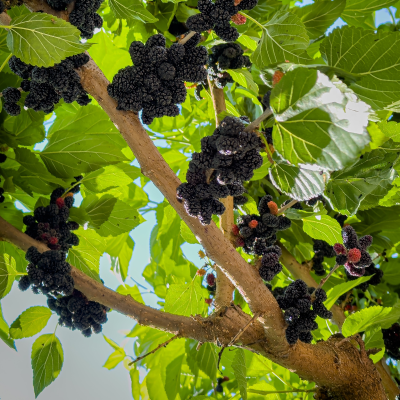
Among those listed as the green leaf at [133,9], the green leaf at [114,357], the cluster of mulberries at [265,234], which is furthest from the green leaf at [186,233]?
the green leaf at [114,357]

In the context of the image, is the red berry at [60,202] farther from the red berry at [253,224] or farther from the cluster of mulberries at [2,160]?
the red berry at [253,224]

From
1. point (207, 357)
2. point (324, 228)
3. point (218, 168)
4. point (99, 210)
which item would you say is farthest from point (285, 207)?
point (207, 357)

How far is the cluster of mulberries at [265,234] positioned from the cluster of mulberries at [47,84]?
43cm

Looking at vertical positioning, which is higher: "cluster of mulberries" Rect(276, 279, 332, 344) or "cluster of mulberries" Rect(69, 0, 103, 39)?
"cluster of mulberries" Rect(69, 0, 103, 39)

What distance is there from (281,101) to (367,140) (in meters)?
0.11

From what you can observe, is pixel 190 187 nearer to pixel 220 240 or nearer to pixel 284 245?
pixel 220 240

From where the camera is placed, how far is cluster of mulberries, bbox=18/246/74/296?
2.43 feet

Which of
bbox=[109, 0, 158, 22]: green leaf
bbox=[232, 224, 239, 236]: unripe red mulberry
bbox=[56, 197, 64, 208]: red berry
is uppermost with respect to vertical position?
bbox=[109, 0, 158, 22]: green leaf

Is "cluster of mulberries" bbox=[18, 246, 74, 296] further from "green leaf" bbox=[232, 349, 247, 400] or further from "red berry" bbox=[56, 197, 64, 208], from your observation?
"green leaf" bbox=[232, 349, 247, 400]

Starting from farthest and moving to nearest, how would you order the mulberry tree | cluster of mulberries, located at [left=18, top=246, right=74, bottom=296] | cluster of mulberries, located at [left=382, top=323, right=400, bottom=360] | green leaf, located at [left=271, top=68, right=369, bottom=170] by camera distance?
cluster of mulberries, located at [left=382, top=323, right=400, bottom=360]
cluster of mulberries, located at [left=18, top=246, right=74, bottom=296]
the mulberry tree
green leaf, located at [left=271, top=68, right=369, bottom=170]

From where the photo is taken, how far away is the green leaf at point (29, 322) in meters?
0.95

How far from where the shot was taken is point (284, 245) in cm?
141

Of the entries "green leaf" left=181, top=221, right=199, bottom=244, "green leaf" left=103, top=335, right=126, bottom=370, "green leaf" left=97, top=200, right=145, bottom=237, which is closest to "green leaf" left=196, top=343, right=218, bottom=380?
"green leaf" left=181, top=221, right=199, bottom=244

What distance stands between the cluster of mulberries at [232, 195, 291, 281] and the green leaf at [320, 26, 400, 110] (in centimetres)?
35
